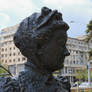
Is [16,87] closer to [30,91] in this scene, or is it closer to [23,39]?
[30,91]

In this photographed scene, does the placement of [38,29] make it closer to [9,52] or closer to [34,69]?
[34,69]

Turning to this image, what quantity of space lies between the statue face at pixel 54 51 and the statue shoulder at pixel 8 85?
10.6 inches

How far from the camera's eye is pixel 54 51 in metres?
1.93

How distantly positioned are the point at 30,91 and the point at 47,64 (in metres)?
0.25

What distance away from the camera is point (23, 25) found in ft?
6.49

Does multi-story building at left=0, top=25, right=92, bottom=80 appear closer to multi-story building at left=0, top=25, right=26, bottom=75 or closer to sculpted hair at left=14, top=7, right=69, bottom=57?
multi-story building at left=0, top=25, right=26, bottom=75

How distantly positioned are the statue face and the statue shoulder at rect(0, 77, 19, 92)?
0.88 feet

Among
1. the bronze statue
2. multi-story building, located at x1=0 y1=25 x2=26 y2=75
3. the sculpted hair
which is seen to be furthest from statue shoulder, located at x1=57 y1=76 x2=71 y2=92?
multi-story building, located at x1=0 y1=25 x2=26 y2=75

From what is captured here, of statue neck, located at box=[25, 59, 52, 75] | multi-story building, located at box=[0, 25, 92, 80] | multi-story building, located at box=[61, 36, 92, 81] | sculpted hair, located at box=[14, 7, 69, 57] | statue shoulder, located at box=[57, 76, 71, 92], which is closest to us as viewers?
sculpted hair, located at box=[14, 7, 69, 57]

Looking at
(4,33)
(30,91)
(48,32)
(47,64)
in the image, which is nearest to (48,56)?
(47,64)

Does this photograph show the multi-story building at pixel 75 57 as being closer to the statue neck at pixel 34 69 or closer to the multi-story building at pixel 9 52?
the multi-story building at pixel 9 52

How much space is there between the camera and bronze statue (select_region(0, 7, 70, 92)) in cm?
190

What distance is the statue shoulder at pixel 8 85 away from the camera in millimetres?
1911

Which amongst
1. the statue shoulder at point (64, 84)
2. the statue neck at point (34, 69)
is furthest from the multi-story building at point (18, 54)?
the statue neck at point (34, 69)
